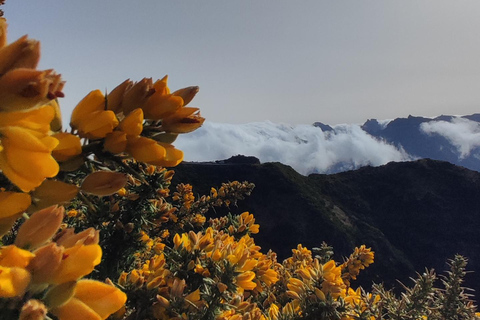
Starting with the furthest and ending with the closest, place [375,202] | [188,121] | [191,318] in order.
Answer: [375,202], [191,318], [188,121]

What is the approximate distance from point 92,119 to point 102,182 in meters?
0.14

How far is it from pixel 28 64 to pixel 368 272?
32155 millimetres

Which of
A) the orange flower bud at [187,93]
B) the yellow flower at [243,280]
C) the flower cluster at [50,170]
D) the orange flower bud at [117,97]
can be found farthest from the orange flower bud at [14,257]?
the yellow flower at [243,280]

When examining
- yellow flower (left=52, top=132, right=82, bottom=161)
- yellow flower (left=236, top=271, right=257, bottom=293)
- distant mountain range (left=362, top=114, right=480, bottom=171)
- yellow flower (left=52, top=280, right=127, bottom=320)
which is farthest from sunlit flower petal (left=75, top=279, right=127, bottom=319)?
distant mountain range (left=362, top=114, right=480, bottom=171)

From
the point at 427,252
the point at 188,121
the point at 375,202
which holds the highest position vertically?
the point at 188,121

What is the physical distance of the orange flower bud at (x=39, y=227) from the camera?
57 centimetres

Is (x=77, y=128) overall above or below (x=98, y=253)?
above

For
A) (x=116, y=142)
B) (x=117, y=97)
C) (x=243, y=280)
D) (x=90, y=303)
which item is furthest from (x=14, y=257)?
(x=243, y=280)

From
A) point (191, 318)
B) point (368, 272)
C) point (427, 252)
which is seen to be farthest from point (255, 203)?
point (191, 318)

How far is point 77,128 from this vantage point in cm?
67

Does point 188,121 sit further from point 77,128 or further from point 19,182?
point 19,182

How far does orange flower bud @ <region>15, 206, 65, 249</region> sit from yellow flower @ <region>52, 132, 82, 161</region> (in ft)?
0.32

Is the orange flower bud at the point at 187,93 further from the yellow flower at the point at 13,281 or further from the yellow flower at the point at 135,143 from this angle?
the yellow flower at the point at 13,281

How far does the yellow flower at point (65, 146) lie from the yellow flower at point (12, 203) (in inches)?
3.8
